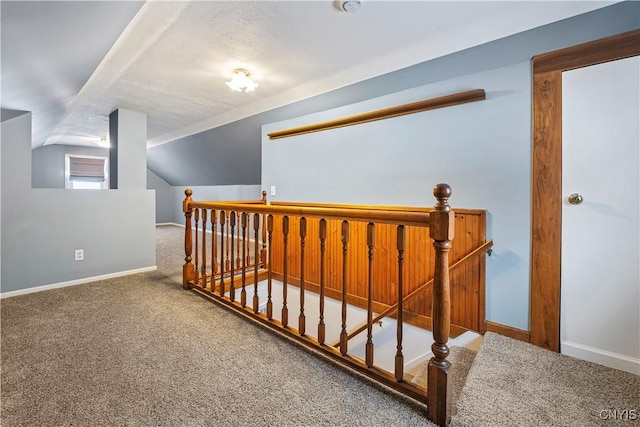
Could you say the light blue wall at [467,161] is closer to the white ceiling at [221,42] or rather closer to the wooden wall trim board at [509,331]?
the wooden wall trim board at [509,331]

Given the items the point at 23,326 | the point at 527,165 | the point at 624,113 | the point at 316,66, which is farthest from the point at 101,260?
the point at 624,113

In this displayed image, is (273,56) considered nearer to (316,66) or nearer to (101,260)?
(316,66)

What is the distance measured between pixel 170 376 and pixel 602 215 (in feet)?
8.16

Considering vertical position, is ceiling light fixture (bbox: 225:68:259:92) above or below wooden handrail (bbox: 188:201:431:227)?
above

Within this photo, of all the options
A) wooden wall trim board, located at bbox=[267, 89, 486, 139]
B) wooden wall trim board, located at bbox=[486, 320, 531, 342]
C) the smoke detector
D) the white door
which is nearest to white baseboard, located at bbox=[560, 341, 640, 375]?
the white door

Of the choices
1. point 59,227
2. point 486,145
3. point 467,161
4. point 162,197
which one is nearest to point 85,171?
point 162,197

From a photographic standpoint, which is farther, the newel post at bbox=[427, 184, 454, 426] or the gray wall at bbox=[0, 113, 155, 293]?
the gray wall at bbox=[0, 113, 155, 293]

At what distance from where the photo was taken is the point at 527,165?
188cm

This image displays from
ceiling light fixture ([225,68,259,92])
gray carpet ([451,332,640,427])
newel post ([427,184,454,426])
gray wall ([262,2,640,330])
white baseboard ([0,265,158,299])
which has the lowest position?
gray carpet ([451,332,640,427])

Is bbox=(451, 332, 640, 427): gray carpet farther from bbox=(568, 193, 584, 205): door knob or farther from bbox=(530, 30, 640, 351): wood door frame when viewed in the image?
bbox=(568, 193, 584, 205): door knob

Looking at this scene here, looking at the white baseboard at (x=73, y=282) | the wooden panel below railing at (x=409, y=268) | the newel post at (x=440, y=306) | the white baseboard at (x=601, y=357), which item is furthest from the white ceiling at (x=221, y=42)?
the white baseboard at (x=601, y=357)

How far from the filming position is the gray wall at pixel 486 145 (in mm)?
1869

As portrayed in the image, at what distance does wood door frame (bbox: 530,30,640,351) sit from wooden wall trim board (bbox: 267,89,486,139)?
1.21 ft

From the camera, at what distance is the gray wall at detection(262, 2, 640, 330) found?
1.87m
